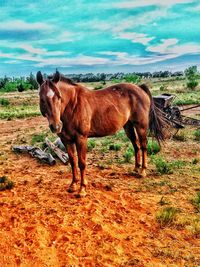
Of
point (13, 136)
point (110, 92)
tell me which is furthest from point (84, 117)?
point (13, 136)

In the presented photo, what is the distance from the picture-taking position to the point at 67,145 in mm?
7219

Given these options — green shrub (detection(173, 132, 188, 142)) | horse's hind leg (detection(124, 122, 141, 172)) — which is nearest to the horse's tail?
horse's hind leg (detection(124, 122, 141, 172))

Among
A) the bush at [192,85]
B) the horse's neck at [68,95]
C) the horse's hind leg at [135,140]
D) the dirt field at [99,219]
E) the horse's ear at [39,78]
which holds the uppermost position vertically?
the horse's ear at [39,78]

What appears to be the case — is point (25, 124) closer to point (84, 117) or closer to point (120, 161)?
point (120, 161)

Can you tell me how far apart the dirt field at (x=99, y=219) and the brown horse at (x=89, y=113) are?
62 cm

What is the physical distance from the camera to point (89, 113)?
733cm

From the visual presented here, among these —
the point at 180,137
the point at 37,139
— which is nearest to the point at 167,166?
the point at 180,137

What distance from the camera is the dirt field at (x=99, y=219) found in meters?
4.79

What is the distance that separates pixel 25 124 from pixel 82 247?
14.7m

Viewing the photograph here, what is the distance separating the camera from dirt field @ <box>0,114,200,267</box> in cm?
479

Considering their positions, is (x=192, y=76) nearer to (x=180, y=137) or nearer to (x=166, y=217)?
(x=180, y=137)

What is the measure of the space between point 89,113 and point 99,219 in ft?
7.93

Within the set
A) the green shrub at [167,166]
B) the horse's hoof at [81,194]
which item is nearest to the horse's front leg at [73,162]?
the horse's hoof at [81,194]

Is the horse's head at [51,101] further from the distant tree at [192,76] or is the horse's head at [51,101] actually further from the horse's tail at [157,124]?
the distant tree at [192,76]
